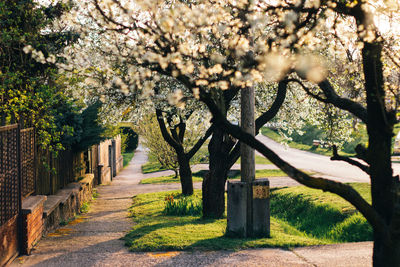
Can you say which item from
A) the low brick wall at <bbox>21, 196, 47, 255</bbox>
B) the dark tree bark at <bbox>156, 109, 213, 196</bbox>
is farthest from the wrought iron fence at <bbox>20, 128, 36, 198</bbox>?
the dark tree bark at <bbox>156, 109, 213, 196</bbox>

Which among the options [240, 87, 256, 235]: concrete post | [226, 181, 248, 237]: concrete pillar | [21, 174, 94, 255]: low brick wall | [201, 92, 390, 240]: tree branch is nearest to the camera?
[201, 92, 390, 240]: tree branch

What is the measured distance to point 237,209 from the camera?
810 centimetres

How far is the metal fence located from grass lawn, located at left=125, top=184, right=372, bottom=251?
2.00 meters

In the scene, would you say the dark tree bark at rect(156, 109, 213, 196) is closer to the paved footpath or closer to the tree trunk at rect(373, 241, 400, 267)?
the paved footpath

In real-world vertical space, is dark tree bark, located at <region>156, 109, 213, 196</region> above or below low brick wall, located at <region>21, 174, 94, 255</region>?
above

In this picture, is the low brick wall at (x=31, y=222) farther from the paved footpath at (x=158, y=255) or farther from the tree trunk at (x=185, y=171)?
the tree trunk at (x=185, y=171)

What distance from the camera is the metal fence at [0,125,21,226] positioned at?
6.38 m

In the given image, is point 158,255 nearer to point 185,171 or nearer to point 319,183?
point 319,183

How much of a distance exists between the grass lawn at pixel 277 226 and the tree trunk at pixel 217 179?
1.06 ft

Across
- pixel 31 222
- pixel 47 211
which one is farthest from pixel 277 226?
pixel 31 222

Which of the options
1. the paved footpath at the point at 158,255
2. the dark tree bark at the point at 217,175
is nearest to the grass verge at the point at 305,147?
the dark tree bark at the point at 217,175

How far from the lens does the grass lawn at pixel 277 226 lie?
7316 millimetres

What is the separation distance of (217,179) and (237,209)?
2.40m

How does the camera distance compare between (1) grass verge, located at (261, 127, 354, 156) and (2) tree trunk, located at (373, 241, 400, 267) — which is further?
(1) grass verge, located at (261, 127, 354, 156)
